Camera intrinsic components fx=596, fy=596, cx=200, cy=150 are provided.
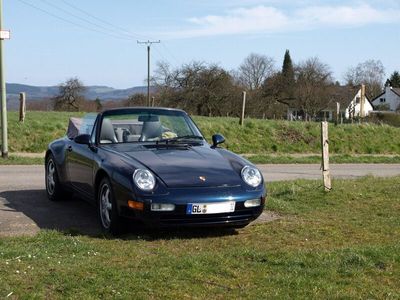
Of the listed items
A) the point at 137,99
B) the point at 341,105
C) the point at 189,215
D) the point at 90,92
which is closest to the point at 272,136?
the point at 189,215

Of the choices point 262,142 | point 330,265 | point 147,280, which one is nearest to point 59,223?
point 147,280

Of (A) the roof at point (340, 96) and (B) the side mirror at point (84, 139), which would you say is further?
(A) the roof at point (340, 96)

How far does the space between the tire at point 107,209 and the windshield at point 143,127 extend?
2.92 feet

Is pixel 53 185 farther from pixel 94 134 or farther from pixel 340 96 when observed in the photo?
pixel 340 96

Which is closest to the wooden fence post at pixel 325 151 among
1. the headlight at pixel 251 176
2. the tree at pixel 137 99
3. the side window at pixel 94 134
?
the headlight at pixel 251 176

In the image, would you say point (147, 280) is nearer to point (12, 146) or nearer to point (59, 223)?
point (59, 223)

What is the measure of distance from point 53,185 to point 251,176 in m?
3.55

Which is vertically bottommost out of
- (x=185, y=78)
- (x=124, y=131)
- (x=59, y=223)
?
(x=59, y=223)

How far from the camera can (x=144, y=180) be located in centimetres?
616

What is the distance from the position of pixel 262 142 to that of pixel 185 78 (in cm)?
4956

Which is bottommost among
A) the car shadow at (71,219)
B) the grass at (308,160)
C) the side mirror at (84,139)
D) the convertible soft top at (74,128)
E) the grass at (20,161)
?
the grass at (308,160)

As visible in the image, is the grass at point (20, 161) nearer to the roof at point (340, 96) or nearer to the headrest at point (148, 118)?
the headrest at point (148, 118)

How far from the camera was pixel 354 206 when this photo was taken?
28.2 feet

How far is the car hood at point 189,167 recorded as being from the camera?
625cm
